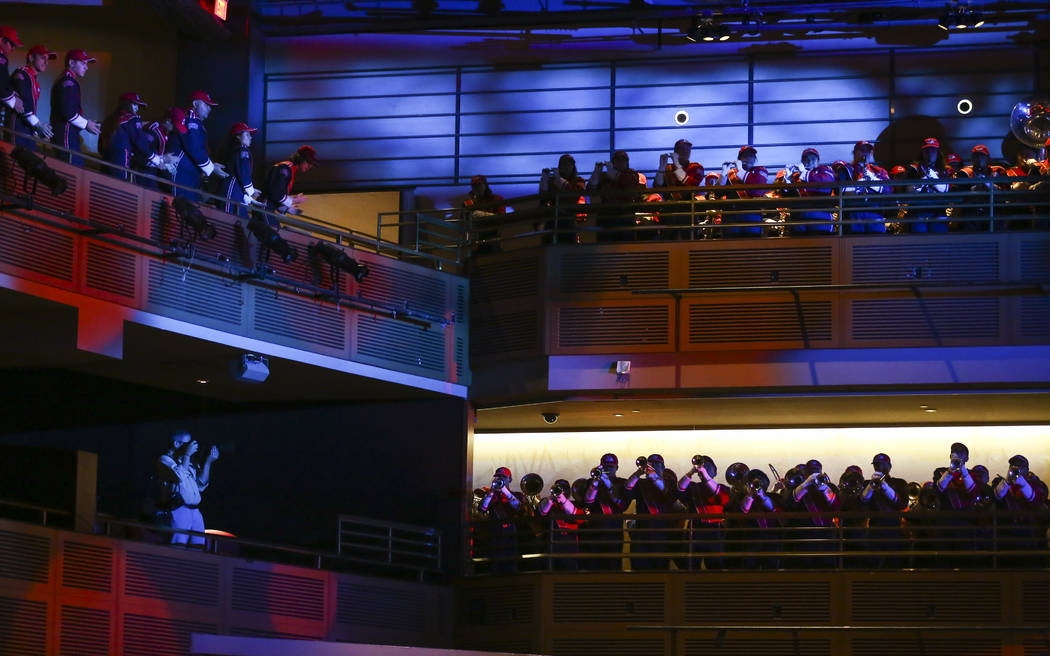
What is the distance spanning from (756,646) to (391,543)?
128 inches

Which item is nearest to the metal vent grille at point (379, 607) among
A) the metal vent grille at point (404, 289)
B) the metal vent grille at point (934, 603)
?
the metal vent grille at point (404, 289)

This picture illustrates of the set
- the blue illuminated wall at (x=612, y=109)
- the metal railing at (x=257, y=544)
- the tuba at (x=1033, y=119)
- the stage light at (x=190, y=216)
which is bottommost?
the metal railing at (x=257, y=544)

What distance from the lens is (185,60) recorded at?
631 inches

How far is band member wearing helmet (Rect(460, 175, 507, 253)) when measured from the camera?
46.1 ft

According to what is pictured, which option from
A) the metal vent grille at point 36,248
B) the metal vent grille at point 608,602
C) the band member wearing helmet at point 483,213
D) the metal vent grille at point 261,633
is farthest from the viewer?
the band member wearing helmet at point 483,213

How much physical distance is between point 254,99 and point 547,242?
3.84 m

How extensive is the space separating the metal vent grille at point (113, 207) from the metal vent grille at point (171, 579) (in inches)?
93.9

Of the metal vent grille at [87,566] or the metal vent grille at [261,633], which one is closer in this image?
the metal vent grille at [87,566]

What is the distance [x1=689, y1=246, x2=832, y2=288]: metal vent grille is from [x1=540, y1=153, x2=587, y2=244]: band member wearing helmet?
109 centimetres

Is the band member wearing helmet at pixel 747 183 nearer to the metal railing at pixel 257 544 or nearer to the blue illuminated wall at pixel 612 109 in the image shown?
the blue illuminated wall at pixel 612 109

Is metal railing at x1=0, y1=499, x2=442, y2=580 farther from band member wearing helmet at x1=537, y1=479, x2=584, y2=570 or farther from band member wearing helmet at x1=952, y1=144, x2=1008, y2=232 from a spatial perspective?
band member wearing helmet at x1=952, y1=144, x2=1008, y2=232

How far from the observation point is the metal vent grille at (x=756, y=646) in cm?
1252

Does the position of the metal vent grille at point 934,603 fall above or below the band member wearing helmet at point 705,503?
below

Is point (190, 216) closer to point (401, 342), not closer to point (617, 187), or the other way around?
point (401, 342)
